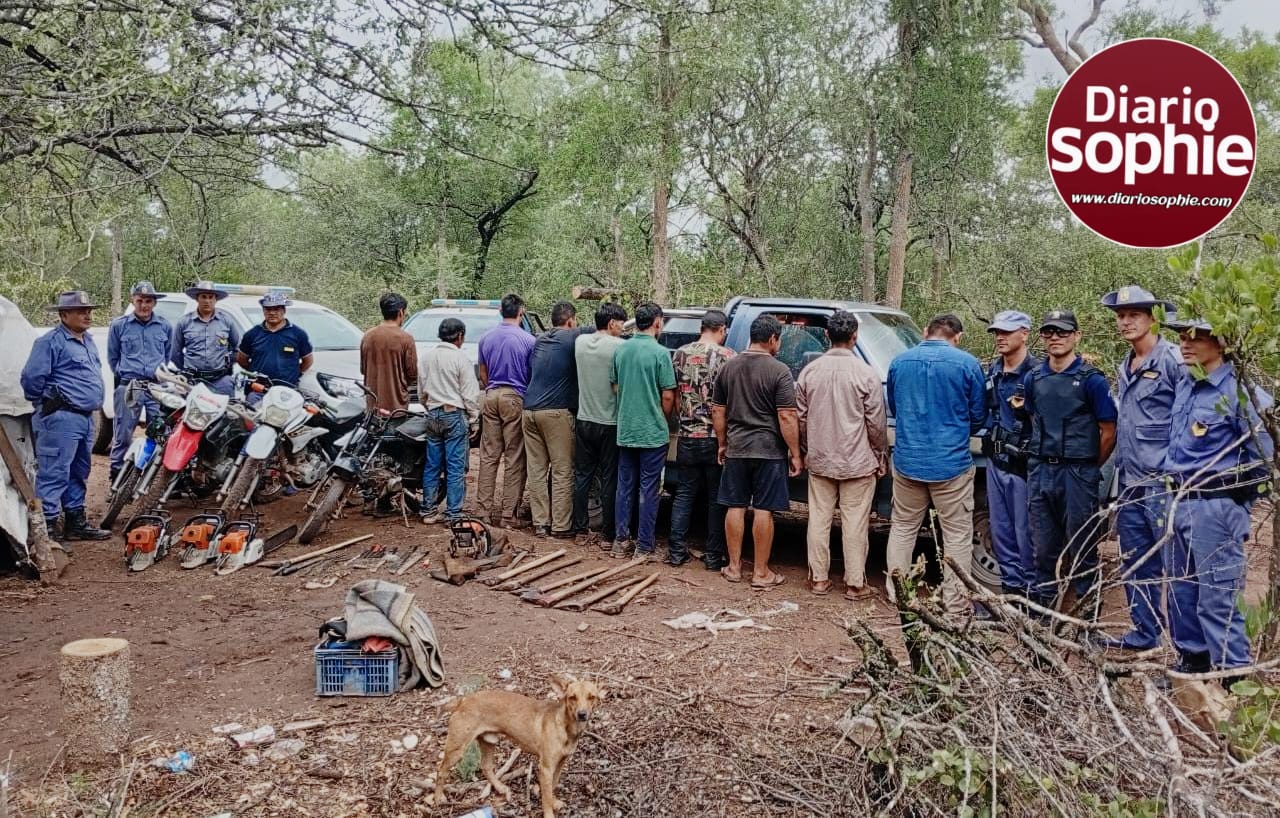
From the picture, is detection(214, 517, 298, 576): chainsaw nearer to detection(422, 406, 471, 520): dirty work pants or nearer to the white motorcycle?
the white motorcycle

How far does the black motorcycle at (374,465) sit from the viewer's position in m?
7.10

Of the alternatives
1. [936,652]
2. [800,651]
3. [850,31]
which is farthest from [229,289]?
[850,31]

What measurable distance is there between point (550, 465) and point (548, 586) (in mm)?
1630

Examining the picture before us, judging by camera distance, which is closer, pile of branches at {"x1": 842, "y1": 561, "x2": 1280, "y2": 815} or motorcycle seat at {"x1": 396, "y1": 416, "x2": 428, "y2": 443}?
pile of branches at {"x1": 842, "y1": 561, "x2": 1280, "y2": 815}

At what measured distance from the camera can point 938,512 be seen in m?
5.90

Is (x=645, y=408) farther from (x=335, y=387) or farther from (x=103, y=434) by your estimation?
(x=103, y=434)

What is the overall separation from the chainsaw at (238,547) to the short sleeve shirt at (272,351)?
1.73 metres

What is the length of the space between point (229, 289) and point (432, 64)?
5608 mm

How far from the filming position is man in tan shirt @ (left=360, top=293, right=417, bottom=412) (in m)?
7.67

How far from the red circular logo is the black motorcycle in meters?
7.37

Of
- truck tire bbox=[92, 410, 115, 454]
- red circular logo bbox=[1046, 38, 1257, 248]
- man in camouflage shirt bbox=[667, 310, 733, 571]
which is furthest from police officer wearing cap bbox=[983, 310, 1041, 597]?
truck tire bbox=[92, 410, 115, 454]

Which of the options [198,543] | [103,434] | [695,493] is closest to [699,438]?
[695,493]

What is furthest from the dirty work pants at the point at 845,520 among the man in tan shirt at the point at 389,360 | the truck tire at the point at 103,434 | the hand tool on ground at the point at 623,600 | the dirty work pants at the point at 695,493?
the truck tire at the point at 103,434

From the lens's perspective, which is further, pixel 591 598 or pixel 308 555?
pixel 308 555
